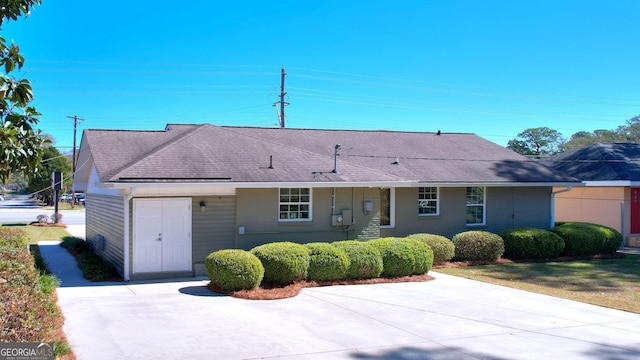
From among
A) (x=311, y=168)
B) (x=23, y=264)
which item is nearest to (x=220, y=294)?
(x=23, y=264)

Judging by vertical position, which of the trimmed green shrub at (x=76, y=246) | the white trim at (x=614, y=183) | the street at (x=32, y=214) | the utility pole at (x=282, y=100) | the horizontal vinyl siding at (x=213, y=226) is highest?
the utility pole at (x=282, y=100)

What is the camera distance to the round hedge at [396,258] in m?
14.0

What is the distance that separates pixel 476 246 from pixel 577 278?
3.18m

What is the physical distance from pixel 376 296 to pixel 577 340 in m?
4.47

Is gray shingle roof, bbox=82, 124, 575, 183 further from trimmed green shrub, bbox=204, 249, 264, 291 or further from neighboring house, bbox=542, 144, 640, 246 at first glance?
neighboring house, bbox=542, 144, 640, 246

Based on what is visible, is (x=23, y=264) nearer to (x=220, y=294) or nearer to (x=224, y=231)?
(x=220, y=294)

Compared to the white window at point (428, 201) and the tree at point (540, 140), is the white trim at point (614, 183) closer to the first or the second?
the white window at point (428, 201)

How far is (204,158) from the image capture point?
595 inches

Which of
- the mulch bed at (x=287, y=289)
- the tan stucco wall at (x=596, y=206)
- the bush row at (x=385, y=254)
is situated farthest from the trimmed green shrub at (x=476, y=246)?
the tan stucco wall at (x=596, y=206)

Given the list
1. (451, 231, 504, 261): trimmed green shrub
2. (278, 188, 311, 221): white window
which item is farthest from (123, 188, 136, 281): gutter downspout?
(451, 231, 504, 261): trimmed green shrub

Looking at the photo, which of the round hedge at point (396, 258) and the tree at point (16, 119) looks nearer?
the tree at point (16, 119)

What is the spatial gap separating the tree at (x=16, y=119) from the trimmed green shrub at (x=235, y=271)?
226 inches

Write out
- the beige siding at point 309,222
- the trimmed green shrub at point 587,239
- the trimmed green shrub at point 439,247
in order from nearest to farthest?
1. the beige siding at point 309,222
2. the trimmed green shrub at point 439,247
3. the trimmed green shrub at point 587,239

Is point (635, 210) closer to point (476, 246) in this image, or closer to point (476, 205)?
point (476, 205)
